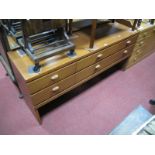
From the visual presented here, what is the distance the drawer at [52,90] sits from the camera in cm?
126

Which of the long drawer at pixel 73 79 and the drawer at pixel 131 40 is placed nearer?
the long drawer at pixel 73 79

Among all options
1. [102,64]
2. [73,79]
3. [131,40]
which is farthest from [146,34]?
[73,79]

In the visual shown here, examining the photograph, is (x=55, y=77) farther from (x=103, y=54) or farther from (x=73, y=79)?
(x=103, y=54)

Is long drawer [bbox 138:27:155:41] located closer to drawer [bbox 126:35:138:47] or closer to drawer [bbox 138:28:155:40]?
drawer [bbox 138:28:155:40]

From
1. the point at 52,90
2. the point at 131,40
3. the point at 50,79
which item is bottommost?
the point at 52,90

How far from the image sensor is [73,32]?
1.71 metres

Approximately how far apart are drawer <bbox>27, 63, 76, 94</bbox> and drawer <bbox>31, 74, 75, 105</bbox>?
5 centimetres

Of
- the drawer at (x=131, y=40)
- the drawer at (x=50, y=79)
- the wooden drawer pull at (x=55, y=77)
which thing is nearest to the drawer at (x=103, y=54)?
the drawer at (x=131, y=40)

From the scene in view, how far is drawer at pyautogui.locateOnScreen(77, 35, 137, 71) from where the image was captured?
4.70 ft

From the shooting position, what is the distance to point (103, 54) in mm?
1595

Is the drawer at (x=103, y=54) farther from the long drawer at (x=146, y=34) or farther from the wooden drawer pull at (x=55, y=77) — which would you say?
the wooden drawer pull at (x=55, y=77)

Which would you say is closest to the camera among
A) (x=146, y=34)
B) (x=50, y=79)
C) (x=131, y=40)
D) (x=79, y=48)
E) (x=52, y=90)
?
(x=50, y=79)

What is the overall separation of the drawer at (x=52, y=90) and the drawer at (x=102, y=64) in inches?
4.3

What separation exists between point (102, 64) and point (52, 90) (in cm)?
70
